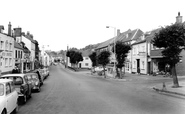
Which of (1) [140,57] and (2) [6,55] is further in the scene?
(1) [140,57]

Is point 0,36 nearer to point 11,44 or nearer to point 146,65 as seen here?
point 11,44

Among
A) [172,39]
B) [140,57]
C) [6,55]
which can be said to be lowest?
[140,57]

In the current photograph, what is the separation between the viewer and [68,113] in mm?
7742

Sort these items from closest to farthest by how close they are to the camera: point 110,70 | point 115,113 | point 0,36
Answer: point 115,113, point 0,36, point 110,70

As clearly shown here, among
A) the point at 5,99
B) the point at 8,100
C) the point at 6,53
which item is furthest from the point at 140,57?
the point at 5,99

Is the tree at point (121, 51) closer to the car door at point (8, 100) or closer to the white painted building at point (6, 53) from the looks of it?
the white painted building at point (6, 53)

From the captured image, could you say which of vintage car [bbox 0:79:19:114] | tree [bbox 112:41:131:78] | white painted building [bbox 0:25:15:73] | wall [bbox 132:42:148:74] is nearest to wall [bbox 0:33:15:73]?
white painted building [bbox 0:25:15:73]

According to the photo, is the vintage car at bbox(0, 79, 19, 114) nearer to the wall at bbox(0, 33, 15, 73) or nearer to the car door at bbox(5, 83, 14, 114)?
the car door at bbox(5, 83, 14, 114)

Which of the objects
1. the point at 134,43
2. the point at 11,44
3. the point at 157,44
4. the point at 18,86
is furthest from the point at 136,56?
the point at 18,86

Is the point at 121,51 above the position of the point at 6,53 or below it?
above

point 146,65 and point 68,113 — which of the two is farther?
point 146,65

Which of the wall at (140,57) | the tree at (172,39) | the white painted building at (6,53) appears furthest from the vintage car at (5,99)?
the wall at (140,57)

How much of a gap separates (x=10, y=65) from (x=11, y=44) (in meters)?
3.68

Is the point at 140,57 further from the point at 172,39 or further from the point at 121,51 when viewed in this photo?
the point at 172,39
